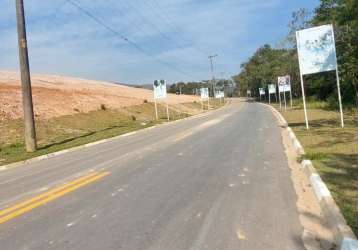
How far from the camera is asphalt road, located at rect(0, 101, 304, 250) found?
5.63 m

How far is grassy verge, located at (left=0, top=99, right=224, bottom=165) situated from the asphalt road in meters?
8.05

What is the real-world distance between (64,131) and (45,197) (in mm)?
20812

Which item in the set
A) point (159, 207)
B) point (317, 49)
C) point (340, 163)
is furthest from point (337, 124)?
point (159, 207)

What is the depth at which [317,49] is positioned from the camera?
1875 centimetres

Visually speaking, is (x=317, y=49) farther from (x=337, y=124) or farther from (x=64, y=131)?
(x=64, y=131)

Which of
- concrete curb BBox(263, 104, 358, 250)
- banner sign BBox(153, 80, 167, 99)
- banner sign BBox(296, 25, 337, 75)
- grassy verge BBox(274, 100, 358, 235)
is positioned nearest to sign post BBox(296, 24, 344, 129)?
banner sign BBox(296, 25, 337, 75)

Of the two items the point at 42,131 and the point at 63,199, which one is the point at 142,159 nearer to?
the point at 63,199

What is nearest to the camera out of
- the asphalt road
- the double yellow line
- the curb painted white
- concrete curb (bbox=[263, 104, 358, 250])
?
concrete curb (bbox=[263, 104, 358, 250])

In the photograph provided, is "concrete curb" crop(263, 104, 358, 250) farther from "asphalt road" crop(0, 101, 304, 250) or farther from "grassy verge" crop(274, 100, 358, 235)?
"asphalt road" crop(0, 101, 304, 250)

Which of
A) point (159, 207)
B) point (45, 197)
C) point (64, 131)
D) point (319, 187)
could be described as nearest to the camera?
point (159, 207)

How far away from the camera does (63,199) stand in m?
8.09

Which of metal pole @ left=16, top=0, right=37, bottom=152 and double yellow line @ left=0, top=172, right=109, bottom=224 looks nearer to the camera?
double yellow line @ left=0, top=172, right=109, bottom=224

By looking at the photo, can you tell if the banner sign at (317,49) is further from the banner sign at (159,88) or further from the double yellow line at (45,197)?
the banner sign at (159,88)

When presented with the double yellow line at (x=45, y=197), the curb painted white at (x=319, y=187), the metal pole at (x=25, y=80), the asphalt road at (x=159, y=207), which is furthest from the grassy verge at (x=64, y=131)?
the curb painted white at (x=319, y=187)
